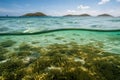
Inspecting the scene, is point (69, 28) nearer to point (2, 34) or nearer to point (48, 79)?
point (2, 34)

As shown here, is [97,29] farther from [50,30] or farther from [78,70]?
[78,70]

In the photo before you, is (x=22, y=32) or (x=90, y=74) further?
(x=22, y=32)

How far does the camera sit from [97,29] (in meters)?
21.4

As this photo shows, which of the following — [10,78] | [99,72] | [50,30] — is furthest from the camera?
[50,30]

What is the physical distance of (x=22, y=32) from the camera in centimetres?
1891

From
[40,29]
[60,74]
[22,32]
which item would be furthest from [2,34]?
[60,74]

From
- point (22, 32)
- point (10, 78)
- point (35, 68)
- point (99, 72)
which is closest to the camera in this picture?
point (10, 78)

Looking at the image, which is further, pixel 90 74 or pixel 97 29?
pixel 97 29

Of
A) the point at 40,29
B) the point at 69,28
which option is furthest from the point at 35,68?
the point at 69,28

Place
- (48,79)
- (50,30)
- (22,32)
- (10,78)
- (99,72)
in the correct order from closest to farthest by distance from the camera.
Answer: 1. (48,79)
2. (10,78)
3. (99,72)
4. (22,32)
5. (50,30)

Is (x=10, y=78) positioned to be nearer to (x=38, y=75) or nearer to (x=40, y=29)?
(x=38, y=75)

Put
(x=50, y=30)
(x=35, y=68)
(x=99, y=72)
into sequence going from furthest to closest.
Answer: (x=50, y=30), (x=35, y=68), (x=99, y=72)

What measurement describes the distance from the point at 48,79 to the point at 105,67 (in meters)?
2.87

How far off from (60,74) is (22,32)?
16076 mm
